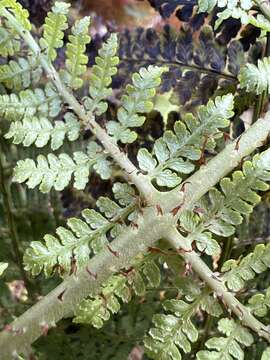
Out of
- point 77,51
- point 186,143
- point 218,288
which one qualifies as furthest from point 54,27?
point 218,288

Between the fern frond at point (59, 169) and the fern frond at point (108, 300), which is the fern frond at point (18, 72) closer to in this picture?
the fern frond at point (59, 169)

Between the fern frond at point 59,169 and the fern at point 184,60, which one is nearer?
the fern frond at point 59,169

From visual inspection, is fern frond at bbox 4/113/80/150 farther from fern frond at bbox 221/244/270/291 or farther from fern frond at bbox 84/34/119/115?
fern frond at bbox 221/244/270/291

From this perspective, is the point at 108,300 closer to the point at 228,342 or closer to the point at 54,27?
the point at 228,342

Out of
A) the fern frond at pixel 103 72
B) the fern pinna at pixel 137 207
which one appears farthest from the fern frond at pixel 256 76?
the fern frond at pixel 103 72

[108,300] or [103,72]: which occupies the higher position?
[103,72]

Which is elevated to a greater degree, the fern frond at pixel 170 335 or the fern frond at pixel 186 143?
the fern frond at pixel 186 143

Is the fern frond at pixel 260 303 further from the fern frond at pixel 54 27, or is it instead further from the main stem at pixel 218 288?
the fern frond at pixel 54 27

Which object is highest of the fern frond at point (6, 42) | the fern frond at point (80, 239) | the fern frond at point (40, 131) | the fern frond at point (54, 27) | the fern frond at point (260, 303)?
the fern frond at point (54, 27)
